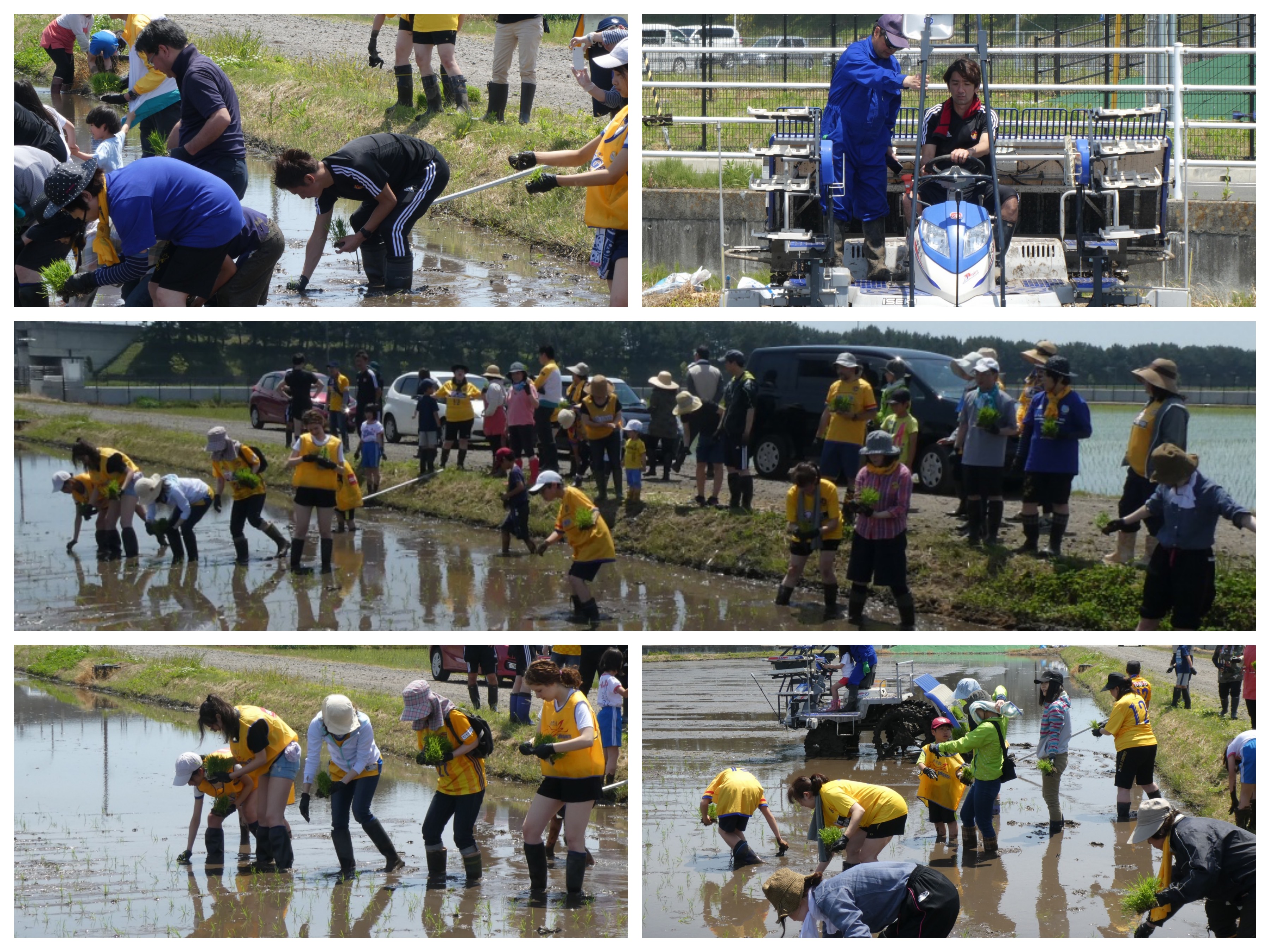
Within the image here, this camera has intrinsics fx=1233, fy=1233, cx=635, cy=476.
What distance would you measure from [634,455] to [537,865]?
2.98 metres

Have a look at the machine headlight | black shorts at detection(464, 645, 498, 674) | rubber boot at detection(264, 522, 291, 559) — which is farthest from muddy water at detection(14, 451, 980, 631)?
the machine headlight

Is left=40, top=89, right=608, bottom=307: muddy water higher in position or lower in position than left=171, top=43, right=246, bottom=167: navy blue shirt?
lower

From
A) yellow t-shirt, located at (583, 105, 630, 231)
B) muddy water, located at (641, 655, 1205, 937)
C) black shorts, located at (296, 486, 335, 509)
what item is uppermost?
yellow t-shirt, located at (583, 105, 630, 231)

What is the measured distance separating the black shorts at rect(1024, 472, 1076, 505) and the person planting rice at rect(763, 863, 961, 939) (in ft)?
8.41

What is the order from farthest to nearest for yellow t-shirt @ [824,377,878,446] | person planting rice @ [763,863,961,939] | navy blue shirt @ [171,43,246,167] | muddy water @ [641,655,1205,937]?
yellow t-shirt @ [824,377,878,446] < navy blue shirt @ [171,43,246,167] < muddy water @ [641,655,1205,937] < person planting rice @ [763,863,961,939]

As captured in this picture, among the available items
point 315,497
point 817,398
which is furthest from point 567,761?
point 817,398

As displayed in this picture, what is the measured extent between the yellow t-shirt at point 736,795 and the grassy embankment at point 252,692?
4.51 ft

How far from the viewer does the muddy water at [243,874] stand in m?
5.84

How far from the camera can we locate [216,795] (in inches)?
261

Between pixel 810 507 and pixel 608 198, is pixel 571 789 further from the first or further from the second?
pixel 608 198

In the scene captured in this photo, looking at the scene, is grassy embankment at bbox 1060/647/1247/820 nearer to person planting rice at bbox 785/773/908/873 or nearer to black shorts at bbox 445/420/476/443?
person planting rice at bbox 785/773/908/873

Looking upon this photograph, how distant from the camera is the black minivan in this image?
7.72 m

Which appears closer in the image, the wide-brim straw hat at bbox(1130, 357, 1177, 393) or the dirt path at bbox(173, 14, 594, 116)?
the wide-brim straw hat at bbox(1130, 357, 1177, 393)

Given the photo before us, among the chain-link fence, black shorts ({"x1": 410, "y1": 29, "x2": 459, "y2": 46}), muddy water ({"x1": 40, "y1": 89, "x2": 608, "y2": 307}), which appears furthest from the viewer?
the chain-link fence
